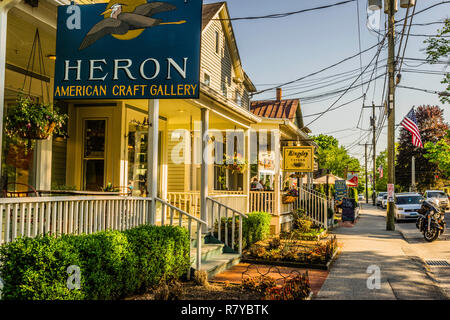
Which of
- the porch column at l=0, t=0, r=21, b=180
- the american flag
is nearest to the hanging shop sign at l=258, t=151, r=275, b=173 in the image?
the american flag

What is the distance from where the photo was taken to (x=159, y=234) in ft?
23.5

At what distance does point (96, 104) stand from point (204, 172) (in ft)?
10.3

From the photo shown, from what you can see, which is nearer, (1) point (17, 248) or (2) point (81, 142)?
(1) point (17, 248)

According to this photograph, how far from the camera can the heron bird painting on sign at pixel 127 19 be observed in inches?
258

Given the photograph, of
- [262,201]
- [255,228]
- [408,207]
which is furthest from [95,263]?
[408,207]

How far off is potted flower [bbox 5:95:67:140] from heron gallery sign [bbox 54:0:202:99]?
0.41m

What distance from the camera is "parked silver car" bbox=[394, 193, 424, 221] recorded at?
23578mm

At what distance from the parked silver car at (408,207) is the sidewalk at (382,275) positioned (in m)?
10.4

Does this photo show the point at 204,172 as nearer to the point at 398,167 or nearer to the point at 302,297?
the point at 302,297

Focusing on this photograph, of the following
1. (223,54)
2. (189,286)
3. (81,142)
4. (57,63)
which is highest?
(223,54)

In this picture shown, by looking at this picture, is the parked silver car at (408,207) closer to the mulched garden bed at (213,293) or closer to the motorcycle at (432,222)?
the motorcycle at (432,222)

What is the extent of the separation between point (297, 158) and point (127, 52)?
1148 cm

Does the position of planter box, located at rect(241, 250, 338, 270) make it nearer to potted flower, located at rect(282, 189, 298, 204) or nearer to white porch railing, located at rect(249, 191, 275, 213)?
white porch railing, located at rect(249, 191, 275, 213)

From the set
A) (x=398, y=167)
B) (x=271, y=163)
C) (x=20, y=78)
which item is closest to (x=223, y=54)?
(x=271, y=163)
